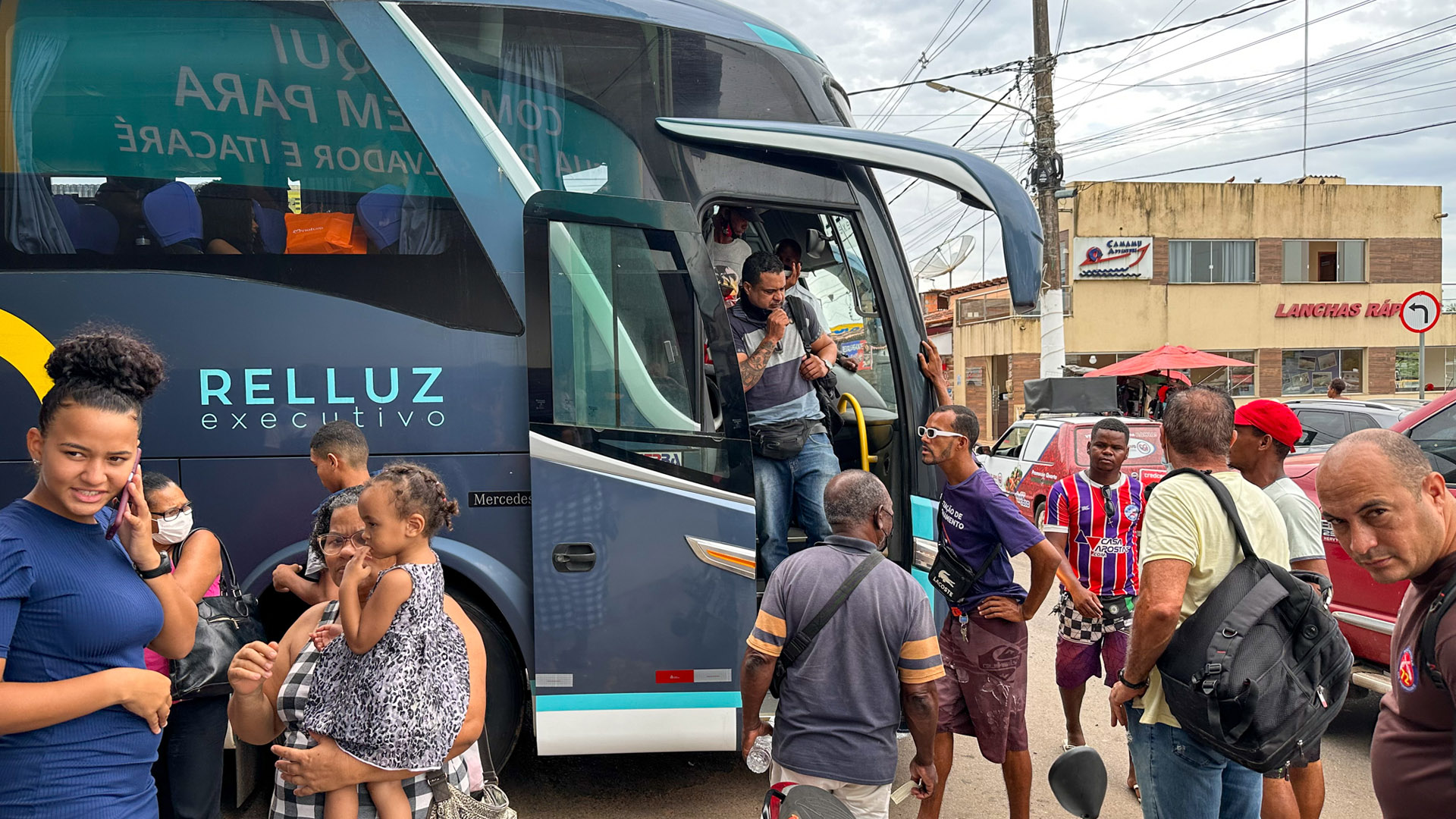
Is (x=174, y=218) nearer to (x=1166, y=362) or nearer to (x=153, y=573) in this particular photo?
(x=153, y=573)

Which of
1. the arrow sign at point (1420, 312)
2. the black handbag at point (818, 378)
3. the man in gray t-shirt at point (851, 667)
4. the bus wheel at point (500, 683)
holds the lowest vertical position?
the bus wheel at point (500, 683)

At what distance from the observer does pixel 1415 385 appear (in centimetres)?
3148

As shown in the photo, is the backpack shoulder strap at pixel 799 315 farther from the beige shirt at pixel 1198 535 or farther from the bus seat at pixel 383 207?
the beige shirt at pixel 1198 535

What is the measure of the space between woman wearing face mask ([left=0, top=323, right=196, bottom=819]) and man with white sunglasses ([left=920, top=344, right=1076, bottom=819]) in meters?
2.87

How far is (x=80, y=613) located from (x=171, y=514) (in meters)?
1.13

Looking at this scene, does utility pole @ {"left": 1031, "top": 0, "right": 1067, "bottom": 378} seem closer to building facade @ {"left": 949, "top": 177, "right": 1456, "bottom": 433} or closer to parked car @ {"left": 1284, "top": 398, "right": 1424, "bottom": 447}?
parked car @ {"left": 1284, "top": 398, "right": 1424, "bottom": 447}

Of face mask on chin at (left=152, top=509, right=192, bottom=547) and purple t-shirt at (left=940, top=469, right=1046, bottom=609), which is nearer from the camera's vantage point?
face mask on chin at (left=152, top=509, right=192, bottom=547)

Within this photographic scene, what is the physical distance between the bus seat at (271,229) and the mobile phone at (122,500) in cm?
224

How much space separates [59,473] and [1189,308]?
32.6 metres

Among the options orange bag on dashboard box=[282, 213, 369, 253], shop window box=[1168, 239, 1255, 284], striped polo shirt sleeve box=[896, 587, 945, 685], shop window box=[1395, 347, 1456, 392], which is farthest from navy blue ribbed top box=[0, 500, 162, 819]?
shop window box=[1395, 347, 1456, 392]

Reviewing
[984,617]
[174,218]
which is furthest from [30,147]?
[984,617]

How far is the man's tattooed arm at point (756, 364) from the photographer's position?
469 centimetres

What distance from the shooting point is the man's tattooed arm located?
4.69 metres

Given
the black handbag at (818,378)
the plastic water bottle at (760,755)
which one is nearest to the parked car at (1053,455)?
the black handbag at (818,378)
